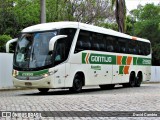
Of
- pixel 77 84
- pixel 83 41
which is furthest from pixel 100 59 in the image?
pixel 77 84

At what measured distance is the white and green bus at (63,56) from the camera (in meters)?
18.1

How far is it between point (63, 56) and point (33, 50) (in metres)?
1.43

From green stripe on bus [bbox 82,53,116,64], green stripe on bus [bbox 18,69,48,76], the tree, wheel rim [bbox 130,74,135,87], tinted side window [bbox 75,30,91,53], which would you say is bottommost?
wheel rim [bbox 130,74,135,87]

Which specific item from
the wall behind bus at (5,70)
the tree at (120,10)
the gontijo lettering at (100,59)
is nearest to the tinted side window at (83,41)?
the gontijo lettering at (100,59)

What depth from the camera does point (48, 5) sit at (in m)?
46.9

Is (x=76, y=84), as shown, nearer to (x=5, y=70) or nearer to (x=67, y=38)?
(x=67, y=38)

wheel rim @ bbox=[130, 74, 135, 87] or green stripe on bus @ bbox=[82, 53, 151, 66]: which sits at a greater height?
green stripe on bus @ bbox=[82, 53, 151, 66]

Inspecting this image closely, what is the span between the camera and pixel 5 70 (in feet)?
80.9

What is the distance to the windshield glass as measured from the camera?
59.3 feet

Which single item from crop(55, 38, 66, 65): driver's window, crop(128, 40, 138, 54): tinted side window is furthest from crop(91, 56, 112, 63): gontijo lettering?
crop(128, 40, 138, 54): tinted side window

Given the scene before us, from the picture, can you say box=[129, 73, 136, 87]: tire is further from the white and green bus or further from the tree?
the tree

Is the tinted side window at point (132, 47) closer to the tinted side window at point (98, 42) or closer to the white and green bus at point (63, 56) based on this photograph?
the white and green bus at point (63, 56)

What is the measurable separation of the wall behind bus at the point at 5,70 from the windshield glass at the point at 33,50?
5.49m

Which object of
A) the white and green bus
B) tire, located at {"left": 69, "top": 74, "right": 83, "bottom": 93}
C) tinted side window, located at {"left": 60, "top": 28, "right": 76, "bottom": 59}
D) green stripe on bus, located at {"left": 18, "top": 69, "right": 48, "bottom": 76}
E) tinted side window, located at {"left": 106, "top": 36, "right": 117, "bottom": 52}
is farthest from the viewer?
tinted side window, located at {"left": 106, "top": 36, "right": 117, "bottom": 52}
